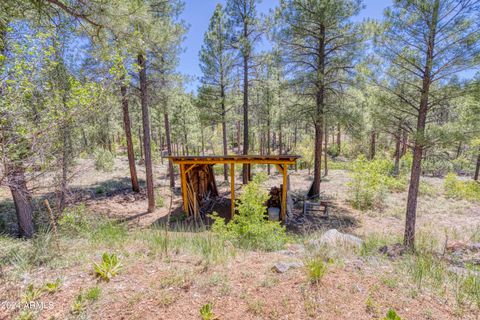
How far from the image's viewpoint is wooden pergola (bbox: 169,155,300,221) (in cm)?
796

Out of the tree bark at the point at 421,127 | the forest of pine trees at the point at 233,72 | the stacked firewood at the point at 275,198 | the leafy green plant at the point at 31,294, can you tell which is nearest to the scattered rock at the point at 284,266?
the leafy green plant at the point at 31,294

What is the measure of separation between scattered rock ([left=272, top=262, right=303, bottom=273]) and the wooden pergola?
16.0 ft

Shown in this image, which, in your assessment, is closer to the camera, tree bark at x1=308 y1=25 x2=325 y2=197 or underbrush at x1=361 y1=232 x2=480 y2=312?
underbrush at x1=361 y1=232 x2=480 y2=312

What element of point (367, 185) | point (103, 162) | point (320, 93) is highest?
point (320, 93)

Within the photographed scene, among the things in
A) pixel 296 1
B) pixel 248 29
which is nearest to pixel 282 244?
pixel 296 1

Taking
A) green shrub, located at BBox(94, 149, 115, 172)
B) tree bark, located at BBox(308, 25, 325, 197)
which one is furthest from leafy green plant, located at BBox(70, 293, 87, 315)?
green shrub, located at BBox(94, 149, 115, 172)

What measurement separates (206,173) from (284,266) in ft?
27.2

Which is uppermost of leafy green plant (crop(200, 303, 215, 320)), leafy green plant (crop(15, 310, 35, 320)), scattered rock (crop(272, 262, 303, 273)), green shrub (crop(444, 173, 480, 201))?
leafy green plant (crop(15, 310, 35, 320))

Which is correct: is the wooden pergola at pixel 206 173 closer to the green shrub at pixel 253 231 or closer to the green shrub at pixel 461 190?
the green shrub at pixel 253 231

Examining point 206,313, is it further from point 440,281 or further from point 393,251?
point 393,251

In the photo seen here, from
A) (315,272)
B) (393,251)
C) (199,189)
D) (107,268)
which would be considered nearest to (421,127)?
(393,251)

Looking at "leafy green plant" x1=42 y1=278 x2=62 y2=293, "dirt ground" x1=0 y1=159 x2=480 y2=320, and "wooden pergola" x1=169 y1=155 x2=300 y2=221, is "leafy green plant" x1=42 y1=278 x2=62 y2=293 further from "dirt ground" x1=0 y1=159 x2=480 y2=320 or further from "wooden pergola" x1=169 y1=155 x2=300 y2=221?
"wooden pergola" x1=169 y1=155 x2=300 y2=221

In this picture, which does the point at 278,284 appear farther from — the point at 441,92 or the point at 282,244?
the point at 441,92

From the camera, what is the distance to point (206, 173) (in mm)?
10953
